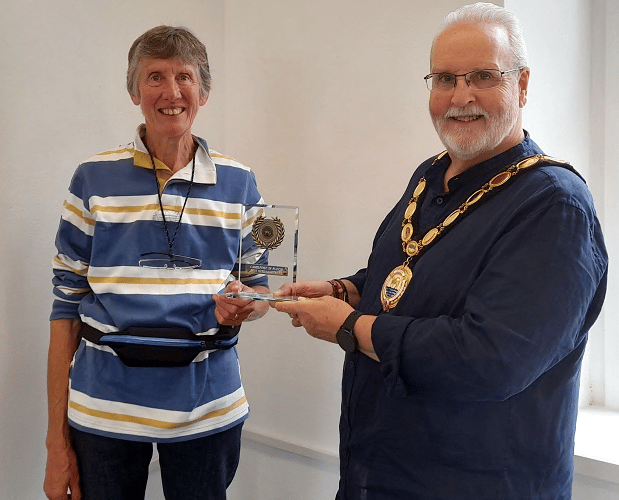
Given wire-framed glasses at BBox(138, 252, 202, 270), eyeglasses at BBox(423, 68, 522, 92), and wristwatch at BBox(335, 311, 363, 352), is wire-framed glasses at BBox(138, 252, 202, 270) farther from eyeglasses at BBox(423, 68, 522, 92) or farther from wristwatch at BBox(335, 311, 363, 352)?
eyeglasses at BBox(423, 68, 522, 92)

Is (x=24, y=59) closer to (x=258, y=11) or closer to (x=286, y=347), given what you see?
(x=258, y=11)

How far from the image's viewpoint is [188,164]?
1.59 metres

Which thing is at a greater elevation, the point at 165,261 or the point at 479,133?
the point at 479,133

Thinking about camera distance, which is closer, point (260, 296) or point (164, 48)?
point (260, 296)

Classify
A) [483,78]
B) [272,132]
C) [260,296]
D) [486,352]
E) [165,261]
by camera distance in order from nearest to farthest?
[486,352] → [483,78] → [260,296] → [165,261] → [272,132]

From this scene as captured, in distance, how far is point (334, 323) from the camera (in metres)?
1.23

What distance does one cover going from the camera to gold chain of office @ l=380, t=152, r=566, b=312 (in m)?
1.18

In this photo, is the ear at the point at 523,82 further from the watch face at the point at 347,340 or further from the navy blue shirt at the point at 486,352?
the watch face at the point at 347,340

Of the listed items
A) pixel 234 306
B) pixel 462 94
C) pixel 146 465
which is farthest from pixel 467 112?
pixel 146 465

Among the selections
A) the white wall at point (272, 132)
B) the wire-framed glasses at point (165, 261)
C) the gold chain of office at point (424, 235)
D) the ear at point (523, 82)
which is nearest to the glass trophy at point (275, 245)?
the wire-framed glasses at point (165, 261)

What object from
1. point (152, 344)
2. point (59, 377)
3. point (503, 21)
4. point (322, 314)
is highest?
point (503, 21)

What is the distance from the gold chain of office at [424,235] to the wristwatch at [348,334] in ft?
0.26

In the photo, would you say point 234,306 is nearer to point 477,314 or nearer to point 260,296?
point 260,296

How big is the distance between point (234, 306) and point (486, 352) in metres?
0.64
